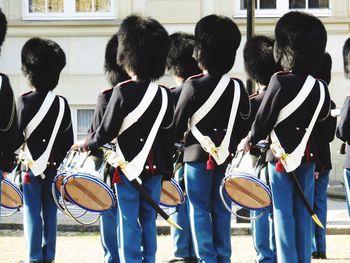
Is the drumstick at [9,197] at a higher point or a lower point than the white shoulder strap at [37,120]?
lower

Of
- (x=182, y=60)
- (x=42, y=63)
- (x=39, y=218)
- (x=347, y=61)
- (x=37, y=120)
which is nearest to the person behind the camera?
(x=37, y=120)

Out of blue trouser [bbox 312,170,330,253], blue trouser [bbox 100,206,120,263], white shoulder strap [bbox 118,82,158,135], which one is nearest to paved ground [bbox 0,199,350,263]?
blue trouser [bbox 312,170,330,253]

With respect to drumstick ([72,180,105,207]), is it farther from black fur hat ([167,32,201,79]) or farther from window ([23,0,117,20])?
window ([23,0,117,20])

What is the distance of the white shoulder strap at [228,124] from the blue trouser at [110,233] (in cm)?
77

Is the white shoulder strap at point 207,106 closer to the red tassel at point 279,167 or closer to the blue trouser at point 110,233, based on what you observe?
the red tassel at point 279,167

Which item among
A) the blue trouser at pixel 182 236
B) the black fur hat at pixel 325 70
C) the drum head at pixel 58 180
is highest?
the black fur hat at pixel 325 70

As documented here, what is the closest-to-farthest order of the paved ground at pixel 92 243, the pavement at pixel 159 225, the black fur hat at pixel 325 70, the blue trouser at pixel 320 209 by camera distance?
the blue trouser at pixel 320 209, the paved ground at pixel 92 243, the black fur hat at pixel 325 70, the pavement at pixel 159 225

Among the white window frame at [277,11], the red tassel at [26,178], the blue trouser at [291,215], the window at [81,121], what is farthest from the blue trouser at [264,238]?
the white window frame at [277,11]

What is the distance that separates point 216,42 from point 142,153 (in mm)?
1301

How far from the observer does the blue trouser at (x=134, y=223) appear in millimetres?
7410

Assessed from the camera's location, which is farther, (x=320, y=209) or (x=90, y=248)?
(x=90, y=248)

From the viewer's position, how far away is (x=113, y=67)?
28.1 feet

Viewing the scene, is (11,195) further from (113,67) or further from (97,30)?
(97,30)

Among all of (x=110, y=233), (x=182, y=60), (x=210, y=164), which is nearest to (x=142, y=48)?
(x=210, y=164)
